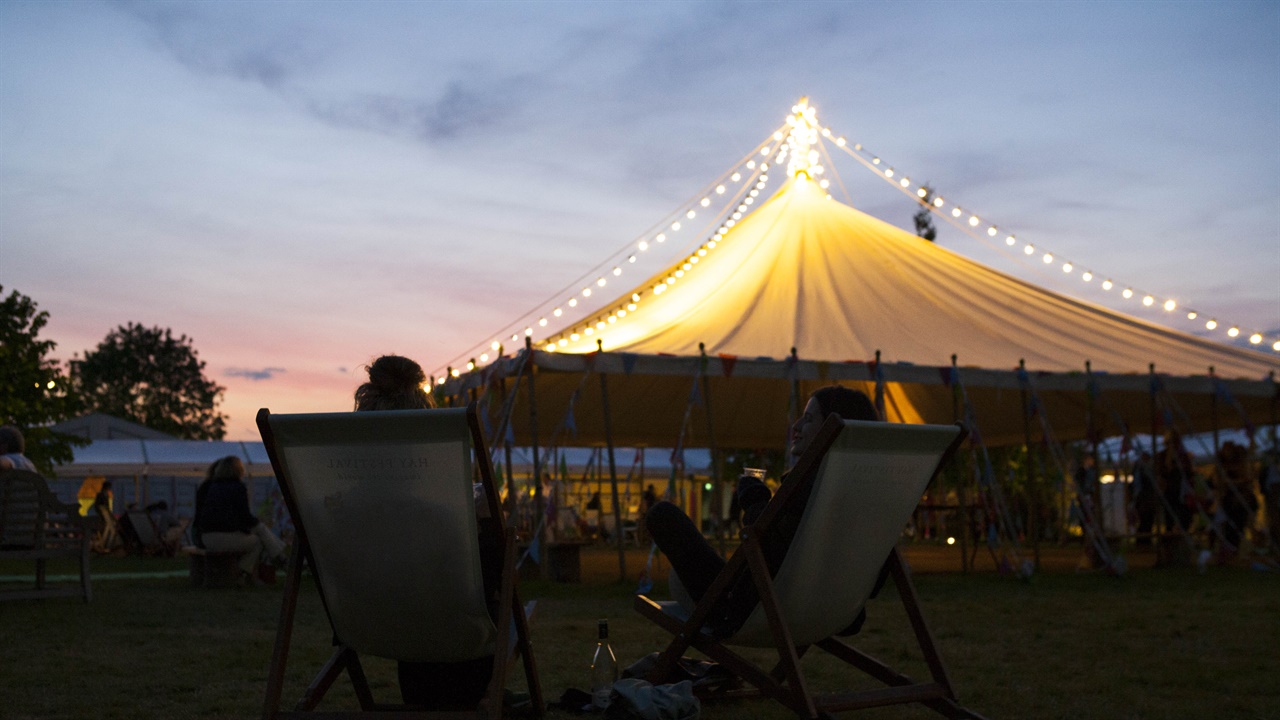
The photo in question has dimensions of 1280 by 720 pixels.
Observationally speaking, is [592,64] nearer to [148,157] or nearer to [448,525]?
[148,157]

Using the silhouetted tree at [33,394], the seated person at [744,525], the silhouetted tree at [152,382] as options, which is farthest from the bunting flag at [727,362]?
the silhouetted tree at [152,382]

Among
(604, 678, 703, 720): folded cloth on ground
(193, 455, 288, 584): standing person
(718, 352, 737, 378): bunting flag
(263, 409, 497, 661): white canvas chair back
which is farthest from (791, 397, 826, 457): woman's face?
(193, 455, 288, 584): standing person

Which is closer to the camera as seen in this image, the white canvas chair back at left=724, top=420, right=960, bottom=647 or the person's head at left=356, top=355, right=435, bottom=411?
the white canvas chair back at left=724, top=420, right=960, bottom=647

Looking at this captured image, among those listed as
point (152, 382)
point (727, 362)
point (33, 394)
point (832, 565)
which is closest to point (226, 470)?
point (727, 362)

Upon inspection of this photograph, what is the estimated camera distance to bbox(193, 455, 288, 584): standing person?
8.32 m

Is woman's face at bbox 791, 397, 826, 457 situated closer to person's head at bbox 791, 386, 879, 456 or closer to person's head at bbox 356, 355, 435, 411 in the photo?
person's head at bbox 791, 386, 879, 456

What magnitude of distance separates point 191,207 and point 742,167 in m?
7.34

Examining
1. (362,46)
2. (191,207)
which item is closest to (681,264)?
(362,46)

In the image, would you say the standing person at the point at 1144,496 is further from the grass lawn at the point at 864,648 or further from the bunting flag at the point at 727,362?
the bunting flag at the point at 727,362

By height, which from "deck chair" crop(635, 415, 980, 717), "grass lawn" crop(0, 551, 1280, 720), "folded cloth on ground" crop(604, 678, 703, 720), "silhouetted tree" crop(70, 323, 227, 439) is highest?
"silhouetted tree" crop(70, 323, 227, 439)

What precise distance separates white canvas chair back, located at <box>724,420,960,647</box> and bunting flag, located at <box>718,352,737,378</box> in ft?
16.8

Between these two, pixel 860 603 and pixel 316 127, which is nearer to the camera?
pixel 860 603

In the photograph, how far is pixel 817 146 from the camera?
12.4 m

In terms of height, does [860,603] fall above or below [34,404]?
below
